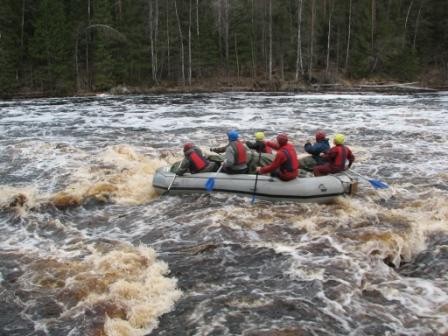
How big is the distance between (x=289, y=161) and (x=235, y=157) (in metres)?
1.09

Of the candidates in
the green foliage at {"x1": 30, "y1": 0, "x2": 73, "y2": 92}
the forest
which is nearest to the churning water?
the green foliage at {"x1": 30, "y1": 0, "x2": 73, "y2": 92}

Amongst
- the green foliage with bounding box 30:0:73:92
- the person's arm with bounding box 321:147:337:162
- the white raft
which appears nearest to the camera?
the white raft

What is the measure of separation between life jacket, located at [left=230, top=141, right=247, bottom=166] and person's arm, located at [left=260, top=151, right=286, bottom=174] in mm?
444

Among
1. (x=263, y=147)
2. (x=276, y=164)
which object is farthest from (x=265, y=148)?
(x=276, y=164)

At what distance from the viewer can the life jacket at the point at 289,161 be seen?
30.2 feet

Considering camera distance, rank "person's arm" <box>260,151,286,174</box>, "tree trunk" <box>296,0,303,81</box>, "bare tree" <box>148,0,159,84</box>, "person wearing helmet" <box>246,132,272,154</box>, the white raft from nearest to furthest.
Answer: "person's arm" <box>260,151,286,174</box>, the white raft, "person wearing helmet" <box>246,132,272,154</box>, "bare tree" <box>148,0,159,84</box>, "tree trunk" <box>296,0,303,81</box>

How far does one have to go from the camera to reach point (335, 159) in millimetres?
9797

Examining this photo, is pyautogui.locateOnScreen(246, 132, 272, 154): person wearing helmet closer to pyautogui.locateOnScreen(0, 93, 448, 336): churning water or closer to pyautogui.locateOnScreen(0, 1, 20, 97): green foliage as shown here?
pyautogui.locateOnScreen(0, 93, 448, 336): churning water

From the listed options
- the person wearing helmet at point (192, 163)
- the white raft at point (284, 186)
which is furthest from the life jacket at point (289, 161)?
the person wearing helmet at point (192, 163)

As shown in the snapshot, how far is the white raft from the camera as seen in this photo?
9.30 metres

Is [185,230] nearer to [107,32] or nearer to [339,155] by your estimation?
[339,155]

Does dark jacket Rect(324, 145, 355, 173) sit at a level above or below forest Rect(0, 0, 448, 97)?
below

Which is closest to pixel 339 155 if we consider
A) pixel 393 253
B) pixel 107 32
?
pixel 393 253

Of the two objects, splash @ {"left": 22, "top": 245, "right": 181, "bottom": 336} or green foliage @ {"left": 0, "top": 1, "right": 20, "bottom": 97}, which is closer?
splash @ {"left": 22, "top": 245, "right": 181, "bottom": 336}
